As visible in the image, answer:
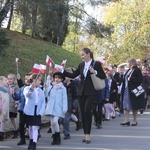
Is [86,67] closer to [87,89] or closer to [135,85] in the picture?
[87,89]

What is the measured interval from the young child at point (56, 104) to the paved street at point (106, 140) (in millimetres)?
300

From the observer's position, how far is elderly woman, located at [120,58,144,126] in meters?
12.1

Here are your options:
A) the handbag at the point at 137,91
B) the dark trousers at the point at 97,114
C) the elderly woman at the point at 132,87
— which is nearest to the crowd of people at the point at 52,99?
the dark trousers at the point at 97,114

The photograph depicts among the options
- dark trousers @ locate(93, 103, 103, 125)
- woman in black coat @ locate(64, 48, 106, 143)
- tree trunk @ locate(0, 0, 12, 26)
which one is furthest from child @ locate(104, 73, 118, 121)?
woman in black coat @ locate(64, 48, 106, 143)

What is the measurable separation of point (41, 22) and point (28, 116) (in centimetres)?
2185

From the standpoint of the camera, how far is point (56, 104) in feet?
29.8

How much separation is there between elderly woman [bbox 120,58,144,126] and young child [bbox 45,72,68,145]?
3.36 m

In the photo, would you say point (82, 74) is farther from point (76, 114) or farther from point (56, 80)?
point (76, 114)

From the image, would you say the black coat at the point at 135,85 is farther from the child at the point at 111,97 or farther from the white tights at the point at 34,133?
the white tights at the point at 34,133

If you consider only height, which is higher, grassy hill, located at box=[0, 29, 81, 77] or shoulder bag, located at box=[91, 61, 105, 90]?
grassy hill, located at box=[0, 29, 81, 77]

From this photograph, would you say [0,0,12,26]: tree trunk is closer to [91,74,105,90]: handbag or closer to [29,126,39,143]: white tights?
[91,74,105,90]: handbag

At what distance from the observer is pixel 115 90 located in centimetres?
1520

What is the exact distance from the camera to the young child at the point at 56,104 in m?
9.02

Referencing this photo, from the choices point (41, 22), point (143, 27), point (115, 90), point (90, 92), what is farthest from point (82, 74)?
point (143, 27)
